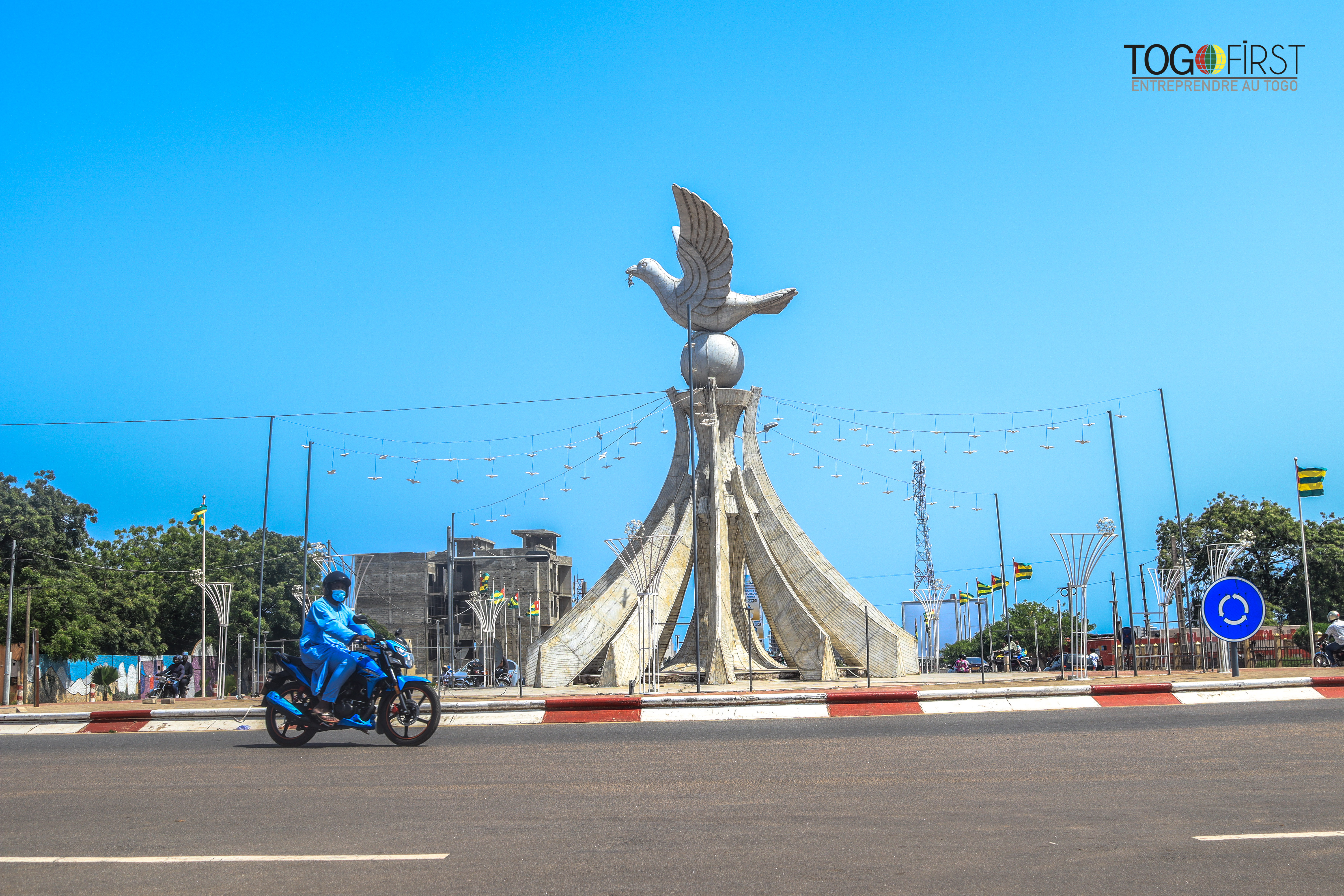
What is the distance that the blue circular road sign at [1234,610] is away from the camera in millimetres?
13031

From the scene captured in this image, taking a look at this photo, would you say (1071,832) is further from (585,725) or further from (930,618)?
(930,618)

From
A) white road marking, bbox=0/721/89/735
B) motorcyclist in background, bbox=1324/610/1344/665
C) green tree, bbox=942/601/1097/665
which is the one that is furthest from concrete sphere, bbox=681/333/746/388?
green tree, bbox=942/601/1097/665

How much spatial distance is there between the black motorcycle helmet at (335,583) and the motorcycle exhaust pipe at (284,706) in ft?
3.12

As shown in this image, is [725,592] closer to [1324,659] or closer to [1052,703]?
[1324,659]

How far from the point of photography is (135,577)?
4600 cm

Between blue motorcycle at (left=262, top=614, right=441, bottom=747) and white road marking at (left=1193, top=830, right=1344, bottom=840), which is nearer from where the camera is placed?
white road marking at (left=1193, top=830, right=1344, bottom=840)

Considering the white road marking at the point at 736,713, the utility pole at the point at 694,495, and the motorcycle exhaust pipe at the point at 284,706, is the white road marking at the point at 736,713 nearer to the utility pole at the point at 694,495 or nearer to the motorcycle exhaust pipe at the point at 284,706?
the motorcycle exhaust pipe at the point at 284,706

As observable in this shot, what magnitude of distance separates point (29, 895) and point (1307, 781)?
626cm

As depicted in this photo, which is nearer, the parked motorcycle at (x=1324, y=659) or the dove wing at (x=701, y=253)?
the parked motorcycle at (x=1324, y=659)

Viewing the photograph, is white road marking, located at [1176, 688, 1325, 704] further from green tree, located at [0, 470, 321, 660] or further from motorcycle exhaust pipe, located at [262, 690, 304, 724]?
green tree, located at [0, 470, 321, 660]

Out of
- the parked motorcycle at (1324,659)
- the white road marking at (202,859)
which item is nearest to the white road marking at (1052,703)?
the white road marking at (202,859)

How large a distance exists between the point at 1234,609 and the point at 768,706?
19.9 ft

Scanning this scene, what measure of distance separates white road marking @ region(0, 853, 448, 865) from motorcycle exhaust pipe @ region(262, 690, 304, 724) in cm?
458

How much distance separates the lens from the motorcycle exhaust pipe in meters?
9.49
